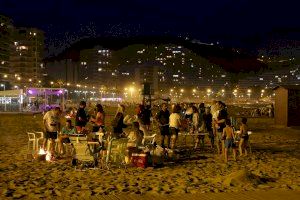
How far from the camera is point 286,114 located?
2414 centimetres

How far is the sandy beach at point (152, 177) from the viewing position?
7535 mm

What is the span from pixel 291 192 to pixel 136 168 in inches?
153

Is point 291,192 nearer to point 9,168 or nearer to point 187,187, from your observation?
point 187,187

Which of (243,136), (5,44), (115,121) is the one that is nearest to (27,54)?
(5,44)

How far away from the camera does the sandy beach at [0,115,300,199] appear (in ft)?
24.7

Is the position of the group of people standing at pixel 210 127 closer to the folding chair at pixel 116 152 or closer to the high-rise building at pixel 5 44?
the folding chair at pixel 116 152

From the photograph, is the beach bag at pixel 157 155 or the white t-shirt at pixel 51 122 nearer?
the beach bag at pixel 157 155

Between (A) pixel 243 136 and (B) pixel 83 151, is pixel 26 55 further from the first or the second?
(B) pixel 83 151

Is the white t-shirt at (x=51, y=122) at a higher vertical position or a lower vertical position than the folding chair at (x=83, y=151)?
higher

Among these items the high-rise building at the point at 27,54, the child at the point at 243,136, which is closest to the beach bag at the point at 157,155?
the child at the point at 243,136

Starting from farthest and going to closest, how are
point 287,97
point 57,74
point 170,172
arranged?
point 57,74 → point 287,97 → point 170,172

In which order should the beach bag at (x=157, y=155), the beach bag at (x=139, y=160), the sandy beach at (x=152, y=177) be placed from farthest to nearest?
the beach bag at (x=157, y=155)
the beach bag at (x=139, y=160)
the sandy beach at (x=152, y=177)

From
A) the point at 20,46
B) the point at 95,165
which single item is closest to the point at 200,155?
the point at 95,165

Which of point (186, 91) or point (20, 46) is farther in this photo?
point (186, 91)
